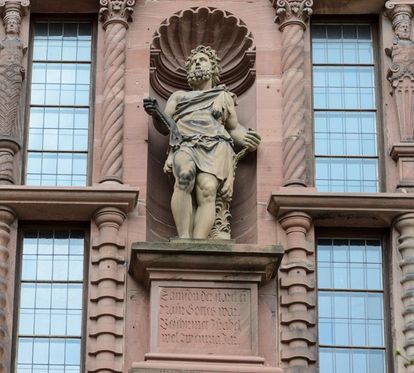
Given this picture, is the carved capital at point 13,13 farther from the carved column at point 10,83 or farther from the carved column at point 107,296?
the carved column at point 107,296

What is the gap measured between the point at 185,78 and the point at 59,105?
1.63 m

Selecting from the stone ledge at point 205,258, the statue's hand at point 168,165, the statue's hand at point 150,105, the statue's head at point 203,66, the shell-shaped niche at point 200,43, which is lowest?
the stone ledge at point 205,258

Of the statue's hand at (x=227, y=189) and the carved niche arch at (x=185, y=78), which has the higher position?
the carved niche arch at (x=185, y=78)

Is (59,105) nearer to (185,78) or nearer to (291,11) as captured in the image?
(185,78)

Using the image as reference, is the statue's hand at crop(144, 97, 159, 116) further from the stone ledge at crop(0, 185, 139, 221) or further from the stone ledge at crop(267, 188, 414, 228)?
the stone ledge at crop(267, 188, 414, 228)

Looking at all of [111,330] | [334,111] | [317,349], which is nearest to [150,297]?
[111,330]

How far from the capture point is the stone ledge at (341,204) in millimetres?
23500

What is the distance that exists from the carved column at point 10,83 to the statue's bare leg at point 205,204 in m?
2.26

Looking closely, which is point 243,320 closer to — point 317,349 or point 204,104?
point 317,349

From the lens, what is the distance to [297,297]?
2302 centimetres

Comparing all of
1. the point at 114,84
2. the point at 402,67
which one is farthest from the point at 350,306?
the point at 114,84

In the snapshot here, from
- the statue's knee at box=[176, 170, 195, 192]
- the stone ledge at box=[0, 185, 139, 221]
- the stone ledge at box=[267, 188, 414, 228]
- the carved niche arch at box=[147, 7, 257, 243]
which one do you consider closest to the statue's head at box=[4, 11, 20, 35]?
the carved niche arch at box=[147, 7, 257, 243]

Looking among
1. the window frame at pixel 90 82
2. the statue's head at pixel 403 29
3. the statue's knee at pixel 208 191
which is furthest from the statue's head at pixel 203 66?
the statue's head at pixel 403 29

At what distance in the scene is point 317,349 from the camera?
75.8 ft
